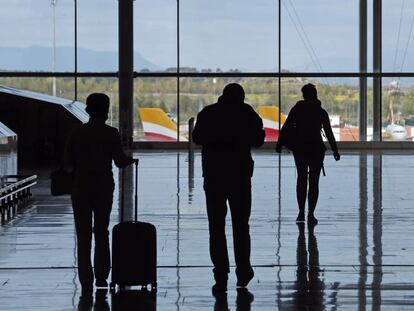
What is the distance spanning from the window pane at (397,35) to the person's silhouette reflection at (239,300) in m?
31.7

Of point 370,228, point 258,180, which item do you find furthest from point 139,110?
point 370,228

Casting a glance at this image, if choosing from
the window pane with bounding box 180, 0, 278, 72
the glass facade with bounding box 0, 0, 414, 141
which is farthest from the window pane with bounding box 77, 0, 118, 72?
the window pane with bounding box 180, 0, 278, 72

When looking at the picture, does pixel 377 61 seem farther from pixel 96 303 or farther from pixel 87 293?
pixel 96 303

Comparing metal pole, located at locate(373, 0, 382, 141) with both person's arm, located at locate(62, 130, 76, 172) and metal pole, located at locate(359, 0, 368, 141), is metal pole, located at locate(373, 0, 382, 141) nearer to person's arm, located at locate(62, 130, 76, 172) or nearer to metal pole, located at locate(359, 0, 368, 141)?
metal pole, located at locate(359, 0, 368, 141)

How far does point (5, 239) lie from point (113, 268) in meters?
3.35

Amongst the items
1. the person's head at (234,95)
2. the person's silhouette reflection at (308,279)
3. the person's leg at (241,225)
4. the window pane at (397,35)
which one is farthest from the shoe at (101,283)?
the window pane at (397,35)

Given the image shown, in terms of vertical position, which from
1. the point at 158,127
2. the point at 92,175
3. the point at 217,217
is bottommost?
the point at 217,217

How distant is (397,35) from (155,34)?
356 inches

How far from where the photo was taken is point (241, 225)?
7.45 meters

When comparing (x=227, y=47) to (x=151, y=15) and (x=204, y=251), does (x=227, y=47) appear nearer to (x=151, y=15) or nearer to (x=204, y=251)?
(x=151, y=15)

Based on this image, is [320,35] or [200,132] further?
[320,35]

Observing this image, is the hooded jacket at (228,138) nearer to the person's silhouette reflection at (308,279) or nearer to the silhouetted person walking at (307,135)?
the person's silhouette reflection at (308,279)

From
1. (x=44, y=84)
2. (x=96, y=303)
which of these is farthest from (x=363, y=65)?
(x=96, y=303)

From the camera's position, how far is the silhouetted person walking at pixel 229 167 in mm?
7426
